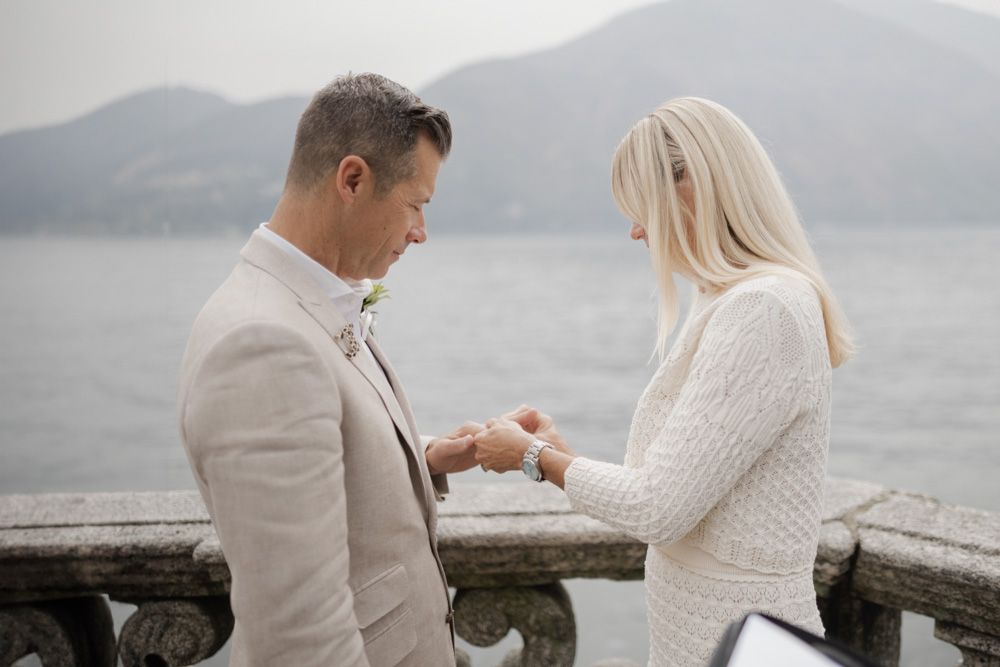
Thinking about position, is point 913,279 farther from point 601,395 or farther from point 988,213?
point 601,395

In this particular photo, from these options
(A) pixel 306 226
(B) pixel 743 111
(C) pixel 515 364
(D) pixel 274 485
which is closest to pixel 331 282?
(A) pixel 306 226

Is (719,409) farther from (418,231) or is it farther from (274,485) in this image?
(274,485)

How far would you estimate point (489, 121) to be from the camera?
2640 inches

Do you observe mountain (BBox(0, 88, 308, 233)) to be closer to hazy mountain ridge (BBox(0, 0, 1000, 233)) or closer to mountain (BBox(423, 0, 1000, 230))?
hazy mountain ridge (BBox(0, 0, 1000, 233))

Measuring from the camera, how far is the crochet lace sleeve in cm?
143

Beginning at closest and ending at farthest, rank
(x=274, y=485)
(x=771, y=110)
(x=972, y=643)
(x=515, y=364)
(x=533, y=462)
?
1. (x=274, y=485)
2. (x=533, y=462)
3. (x=972, y=643)
4. (x=515, y=364)
5. (x=771, y=110)

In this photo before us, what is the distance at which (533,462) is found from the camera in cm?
174

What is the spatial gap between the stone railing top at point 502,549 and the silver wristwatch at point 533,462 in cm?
41

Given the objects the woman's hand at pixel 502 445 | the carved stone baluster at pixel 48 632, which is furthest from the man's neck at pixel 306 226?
the carved stone baluster at pixel 48 632

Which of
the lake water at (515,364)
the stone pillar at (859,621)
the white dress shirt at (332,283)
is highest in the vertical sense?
the white dress shirt at (332,283)

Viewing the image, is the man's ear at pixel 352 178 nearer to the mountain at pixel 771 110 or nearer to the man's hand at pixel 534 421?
the man's hand at pixel 534 421

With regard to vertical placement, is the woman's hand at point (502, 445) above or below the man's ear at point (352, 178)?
below

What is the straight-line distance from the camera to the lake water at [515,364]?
12156mm

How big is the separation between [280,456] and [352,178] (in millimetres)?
566
